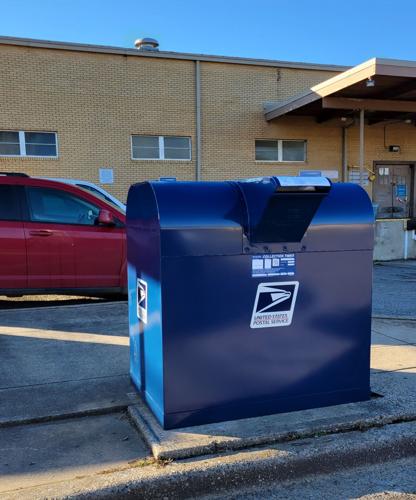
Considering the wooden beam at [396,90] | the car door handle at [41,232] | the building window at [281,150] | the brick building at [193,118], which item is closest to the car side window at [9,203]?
the car door handle at [41,232]

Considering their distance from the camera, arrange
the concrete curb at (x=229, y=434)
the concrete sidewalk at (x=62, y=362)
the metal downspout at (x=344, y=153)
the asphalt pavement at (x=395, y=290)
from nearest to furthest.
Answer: the concrete curb at (x=229, y=434) < the concrete sidewalk at (x=62, y=362) < the asphalt pavement at (x=395, y=290) < the metal downspout at (x=344, y=153)

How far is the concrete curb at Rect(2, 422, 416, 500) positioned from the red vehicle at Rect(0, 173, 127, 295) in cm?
458

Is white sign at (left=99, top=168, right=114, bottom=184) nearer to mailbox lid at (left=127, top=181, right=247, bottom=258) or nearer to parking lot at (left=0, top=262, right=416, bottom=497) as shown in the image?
parking lot at (left=0, top=262, right=416, bottom=497)

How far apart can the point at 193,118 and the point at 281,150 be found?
340cm

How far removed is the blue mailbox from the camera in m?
3.05

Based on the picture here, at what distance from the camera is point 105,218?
7.16m

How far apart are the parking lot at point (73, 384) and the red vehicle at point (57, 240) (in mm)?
383

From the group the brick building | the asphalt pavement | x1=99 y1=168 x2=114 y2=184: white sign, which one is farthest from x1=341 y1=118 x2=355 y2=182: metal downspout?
x1=99 y1=168 x2=114 y2=184: white sign

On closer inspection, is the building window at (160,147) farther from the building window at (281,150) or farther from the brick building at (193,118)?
the building window at (281,150)

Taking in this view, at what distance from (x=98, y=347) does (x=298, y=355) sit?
2.47 metres

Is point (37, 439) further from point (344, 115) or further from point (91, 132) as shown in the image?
point (344, 115)

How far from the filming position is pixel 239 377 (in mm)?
3242

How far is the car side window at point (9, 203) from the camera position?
276 inches

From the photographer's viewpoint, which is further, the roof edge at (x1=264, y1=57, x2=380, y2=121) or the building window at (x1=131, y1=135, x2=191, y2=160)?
the building window at (x1=131, y1=135, x2=191, y2=160)
